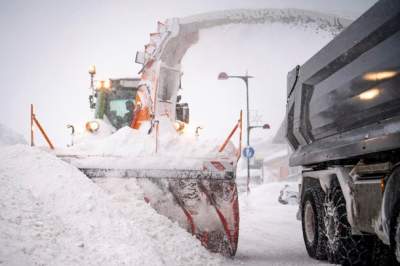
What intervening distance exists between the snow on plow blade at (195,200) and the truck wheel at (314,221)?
1.10m

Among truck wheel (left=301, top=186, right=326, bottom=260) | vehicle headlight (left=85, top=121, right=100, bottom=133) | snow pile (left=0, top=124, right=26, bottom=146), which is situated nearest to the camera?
truck wheel (left=301, top=186, right=326, bottom=260)

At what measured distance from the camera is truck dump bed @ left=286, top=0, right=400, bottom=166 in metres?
4.16

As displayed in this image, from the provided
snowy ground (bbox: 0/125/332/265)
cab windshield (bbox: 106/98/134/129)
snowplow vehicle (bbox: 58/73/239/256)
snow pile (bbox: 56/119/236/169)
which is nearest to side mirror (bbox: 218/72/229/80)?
cab windshield (bbox: 106/98/134/129)

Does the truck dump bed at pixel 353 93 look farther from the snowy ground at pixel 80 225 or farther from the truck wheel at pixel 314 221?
the snowy ground at pixel 80 225

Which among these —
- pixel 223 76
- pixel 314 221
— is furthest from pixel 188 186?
pixel 223 76

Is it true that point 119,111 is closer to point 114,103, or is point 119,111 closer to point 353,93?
point 114,103

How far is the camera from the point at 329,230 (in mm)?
5754

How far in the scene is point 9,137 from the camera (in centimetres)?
3731

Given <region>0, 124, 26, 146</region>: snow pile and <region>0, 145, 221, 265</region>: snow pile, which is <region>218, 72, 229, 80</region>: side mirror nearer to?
<region>0, 145, 221, 265</region>: snow pile

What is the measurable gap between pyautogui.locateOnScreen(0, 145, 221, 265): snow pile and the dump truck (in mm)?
1669

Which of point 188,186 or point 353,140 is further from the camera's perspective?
point 188,186

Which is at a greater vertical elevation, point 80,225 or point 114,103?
point 114,103

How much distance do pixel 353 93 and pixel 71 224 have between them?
3409 mm

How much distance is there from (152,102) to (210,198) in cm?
240
